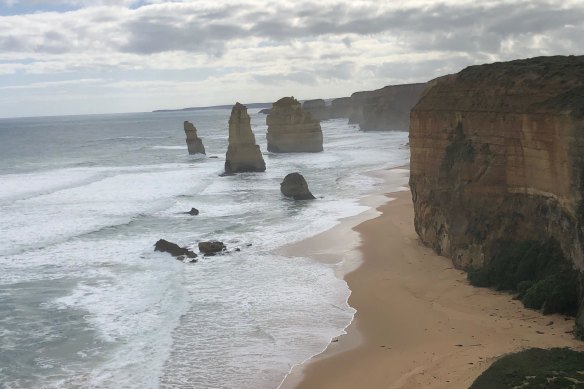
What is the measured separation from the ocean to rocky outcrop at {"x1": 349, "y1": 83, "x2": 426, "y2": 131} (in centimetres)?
6648

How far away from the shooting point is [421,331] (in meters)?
15.0

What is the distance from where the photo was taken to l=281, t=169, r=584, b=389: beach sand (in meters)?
12.6

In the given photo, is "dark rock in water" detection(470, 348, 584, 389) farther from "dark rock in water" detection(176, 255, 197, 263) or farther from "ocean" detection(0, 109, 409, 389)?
"dark rock in water" detection(176, 255, 197, 263)

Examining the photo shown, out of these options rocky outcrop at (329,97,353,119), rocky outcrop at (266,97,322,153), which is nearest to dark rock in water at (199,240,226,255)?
A: rocky outcrop at (266,97,322,153)

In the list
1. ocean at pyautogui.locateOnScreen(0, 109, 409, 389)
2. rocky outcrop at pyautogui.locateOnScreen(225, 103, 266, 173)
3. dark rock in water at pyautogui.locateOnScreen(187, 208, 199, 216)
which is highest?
rocky outcrop at pyautogui.locateOnScreen(225, 103, 266, 173)

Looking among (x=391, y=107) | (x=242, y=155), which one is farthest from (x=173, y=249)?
(x=391, y=107)

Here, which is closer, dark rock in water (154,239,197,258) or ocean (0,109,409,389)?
ocean (0,109,409,389)

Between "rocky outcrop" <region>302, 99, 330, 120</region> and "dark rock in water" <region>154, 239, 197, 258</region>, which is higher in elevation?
"rocky outcrop" <region>302, 99, 330, 120</region>

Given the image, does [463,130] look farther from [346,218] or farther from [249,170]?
[249,170]

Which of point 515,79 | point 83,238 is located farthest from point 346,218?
point 515,79

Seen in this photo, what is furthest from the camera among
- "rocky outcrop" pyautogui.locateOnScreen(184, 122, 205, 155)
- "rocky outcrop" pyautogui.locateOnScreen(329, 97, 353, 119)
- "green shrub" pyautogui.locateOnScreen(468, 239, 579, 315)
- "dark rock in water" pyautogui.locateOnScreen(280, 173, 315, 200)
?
"rocky outcrop" pyautogui.locateOnScreen(329, 97, 353, 119)

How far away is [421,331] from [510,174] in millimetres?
5549

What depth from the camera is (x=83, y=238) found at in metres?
28.1

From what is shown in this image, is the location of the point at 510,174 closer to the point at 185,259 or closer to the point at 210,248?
the point at 210,248
